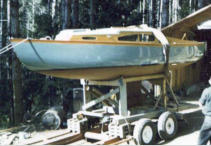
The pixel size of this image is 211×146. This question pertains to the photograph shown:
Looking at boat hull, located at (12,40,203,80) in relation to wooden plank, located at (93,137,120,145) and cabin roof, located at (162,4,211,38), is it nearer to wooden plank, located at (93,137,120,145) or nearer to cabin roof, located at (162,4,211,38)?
wooden plank, located at (93,137,120,145)

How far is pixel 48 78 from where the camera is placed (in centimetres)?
1656

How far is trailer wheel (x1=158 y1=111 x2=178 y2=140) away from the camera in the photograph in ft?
26.5

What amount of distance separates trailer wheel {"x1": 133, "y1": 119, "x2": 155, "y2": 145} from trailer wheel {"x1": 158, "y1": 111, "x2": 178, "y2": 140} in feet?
0.77

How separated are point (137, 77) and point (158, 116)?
132 cm

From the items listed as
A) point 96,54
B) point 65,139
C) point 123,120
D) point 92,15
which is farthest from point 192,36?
point 65,139

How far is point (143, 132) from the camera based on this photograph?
300 inches

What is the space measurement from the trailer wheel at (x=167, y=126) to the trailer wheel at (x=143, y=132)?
0.24 metres

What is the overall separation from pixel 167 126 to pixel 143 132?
35.8 inches

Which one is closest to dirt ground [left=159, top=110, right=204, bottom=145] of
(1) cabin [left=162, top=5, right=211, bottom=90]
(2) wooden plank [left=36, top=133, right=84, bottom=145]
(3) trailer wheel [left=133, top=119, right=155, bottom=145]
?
(3) trailer wheel [left=133, top=119, right=155, bottom=145]

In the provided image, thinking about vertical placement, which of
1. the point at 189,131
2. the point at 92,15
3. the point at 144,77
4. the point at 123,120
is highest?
the point at 92,15

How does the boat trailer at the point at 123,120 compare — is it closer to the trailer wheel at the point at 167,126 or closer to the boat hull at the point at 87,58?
the trailer wheel at the point at 167,126

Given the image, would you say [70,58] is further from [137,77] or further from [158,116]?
[158,116]

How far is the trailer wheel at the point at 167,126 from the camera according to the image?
8.06 metres

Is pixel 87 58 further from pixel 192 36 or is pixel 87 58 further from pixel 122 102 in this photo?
pixel 192 36
